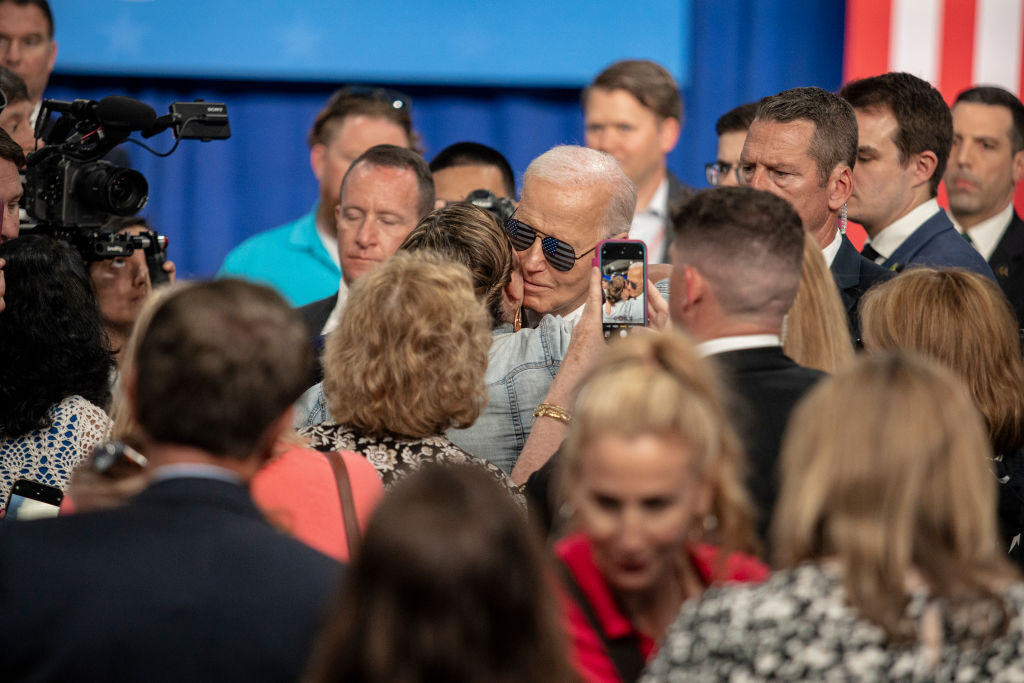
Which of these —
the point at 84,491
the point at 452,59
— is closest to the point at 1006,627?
the point at 84,491

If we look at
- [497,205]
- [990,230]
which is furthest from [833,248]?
[990,230]

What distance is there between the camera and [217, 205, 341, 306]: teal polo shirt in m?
4.65

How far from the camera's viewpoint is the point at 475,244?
8.93ft

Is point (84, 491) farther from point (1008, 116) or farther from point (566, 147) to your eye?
point (1008, 116)

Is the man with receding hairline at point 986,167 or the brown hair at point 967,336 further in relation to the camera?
the man with receding hairline at point 986,167

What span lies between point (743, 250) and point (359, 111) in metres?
2.83

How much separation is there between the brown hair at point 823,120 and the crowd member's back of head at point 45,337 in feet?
5.50

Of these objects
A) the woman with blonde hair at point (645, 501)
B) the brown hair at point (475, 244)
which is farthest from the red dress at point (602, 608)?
the brown hair at point (475, 244)

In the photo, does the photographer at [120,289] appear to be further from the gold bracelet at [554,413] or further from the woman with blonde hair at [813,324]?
the woman with blonde hair at [813,324]

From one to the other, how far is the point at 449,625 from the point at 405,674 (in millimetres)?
61

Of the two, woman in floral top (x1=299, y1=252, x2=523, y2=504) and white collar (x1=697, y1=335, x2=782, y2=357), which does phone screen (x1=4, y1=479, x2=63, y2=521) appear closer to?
woman in floral top (x1=299, y1=252, x2=523, y2=504)

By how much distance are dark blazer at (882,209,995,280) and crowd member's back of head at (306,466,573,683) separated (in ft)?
7.57

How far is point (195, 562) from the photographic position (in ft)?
4.39

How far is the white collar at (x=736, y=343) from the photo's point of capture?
6.64 feet
